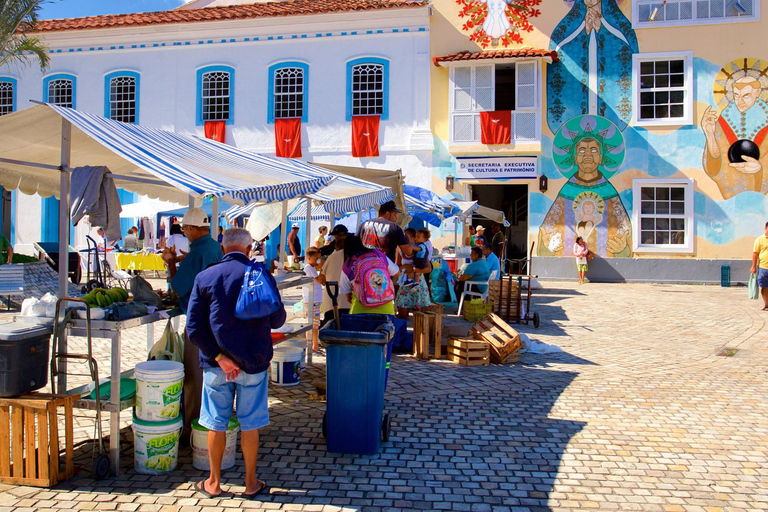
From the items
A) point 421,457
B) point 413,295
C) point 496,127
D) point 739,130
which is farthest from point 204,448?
point 739,130

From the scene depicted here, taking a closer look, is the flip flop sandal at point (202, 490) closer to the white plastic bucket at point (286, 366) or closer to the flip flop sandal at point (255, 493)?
the flip flop sandal at point (255, 493)

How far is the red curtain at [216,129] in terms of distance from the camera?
20672 millimetres

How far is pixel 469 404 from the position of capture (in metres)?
6.09

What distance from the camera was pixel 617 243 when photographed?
61.4ft

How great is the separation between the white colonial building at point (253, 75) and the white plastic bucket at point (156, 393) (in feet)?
51.6

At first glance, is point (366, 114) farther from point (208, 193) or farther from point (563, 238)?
point (208, 193)

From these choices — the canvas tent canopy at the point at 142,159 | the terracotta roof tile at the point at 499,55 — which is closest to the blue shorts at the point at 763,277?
the terracotta roof tile at the point at 499,55

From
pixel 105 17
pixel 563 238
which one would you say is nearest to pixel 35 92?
pixel 105 17

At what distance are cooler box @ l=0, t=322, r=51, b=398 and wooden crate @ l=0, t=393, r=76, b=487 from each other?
0.10 metres

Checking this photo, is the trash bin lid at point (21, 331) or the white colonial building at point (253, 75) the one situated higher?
the white colonial building at point (253, 75)

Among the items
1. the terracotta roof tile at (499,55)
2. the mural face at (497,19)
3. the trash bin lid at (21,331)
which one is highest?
the mural face at (497,19)

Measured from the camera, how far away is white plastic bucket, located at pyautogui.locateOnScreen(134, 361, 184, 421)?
4316mm

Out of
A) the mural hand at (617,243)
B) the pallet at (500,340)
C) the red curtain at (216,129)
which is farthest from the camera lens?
the red curtain at (216,129)

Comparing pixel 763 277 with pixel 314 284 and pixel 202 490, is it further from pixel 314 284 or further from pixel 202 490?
pixel 202 490
